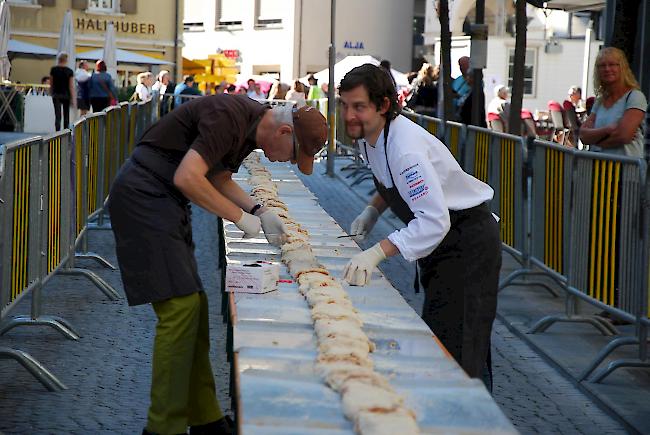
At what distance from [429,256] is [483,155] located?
634cm

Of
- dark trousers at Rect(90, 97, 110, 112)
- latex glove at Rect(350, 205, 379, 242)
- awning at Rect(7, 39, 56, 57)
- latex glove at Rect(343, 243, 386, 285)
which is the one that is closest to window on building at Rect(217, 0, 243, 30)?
awning at Rect(7, 39, 56, 57)

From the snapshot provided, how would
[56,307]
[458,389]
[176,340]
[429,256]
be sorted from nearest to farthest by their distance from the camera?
[458,389]
[176,340]
[429,256]
[56,307]

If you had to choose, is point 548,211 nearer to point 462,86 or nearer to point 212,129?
point 212,129

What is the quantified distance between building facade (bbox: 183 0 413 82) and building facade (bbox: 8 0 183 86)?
10.5 meters

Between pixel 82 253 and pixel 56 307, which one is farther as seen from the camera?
pixel 82 253

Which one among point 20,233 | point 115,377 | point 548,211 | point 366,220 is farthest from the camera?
point 548,211

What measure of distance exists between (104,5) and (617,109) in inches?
1787

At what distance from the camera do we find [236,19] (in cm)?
6700

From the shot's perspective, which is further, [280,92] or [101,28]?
[101,28]

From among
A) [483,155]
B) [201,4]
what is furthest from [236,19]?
[483,155]

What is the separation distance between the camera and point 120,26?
174ft

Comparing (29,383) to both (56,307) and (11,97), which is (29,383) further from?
(11,97)

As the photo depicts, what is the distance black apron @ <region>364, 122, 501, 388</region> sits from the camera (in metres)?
5.51

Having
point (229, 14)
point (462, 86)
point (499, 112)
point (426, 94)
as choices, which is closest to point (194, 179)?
point (462, 86)
